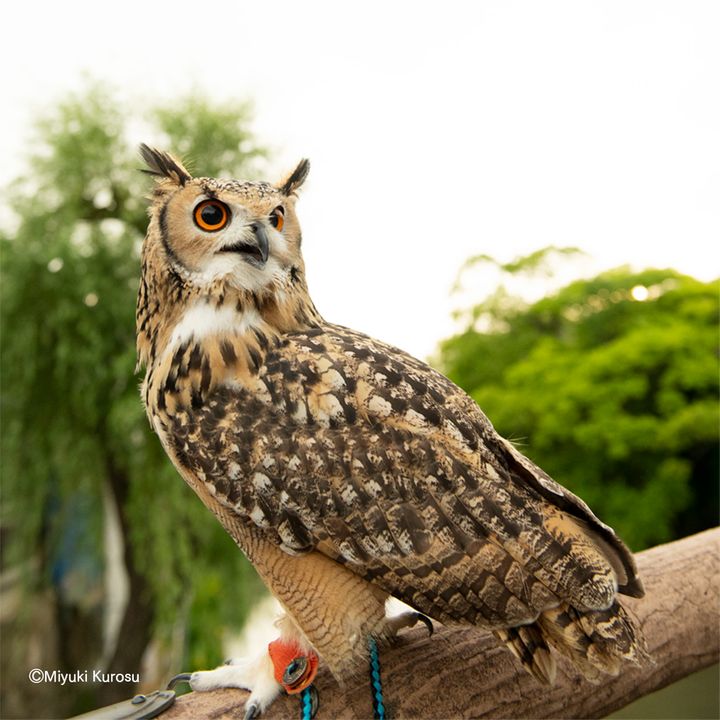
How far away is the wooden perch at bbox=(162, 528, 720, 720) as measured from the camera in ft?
3.50

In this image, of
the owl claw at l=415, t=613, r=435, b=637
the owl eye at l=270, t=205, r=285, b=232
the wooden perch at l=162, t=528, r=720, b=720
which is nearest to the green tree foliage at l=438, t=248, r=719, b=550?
the wooden perch at l=162, t=528, r=720, b=720

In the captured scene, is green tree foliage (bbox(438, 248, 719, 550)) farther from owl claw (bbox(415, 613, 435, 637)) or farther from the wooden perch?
owl claw (bbox(415, 613, 435, 637))

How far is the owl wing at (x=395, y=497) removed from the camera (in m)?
0.95

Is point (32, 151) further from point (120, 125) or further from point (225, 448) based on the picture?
point (225, 448)

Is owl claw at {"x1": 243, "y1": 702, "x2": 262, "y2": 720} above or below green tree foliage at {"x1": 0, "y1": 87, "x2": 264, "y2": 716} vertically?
below

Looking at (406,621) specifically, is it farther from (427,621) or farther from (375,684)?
(375,684)

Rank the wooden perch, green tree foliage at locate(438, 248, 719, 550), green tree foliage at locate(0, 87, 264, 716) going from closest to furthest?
the wooden perch
green tree foliage at locate(0, 87, 264, 716)
green tree foliage at locate(438, 248, 719, 550)

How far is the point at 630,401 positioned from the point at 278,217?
5370 millimetres

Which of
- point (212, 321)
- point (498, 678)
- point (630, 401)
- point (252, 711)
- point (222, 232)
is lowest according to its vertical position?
point (498, 678)

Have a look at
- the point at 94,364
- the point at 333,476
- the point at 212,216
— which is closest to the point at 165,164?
the point at 212,216

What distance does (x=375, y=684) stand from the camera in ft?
3.36

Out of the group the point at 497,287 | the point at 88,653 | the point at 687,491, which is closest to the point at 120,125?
the point at 497,287

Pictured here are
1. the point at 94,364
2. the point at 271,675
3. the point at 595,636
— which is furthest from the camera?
the point at 94,364

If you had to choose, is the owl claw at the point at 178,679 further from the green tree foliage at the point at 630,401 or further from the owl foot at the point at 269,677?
the green tree foliage at the point at 630,401
